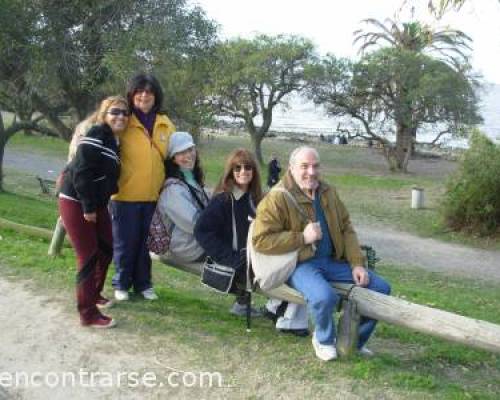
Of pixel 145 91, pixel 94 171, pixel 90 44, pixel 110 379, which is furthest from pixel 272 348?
pixel 90 44

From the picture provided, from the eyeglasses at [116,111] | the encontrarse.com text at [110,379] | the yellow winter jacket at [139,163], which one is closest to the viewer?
the encontrarse.com text at [110,379]

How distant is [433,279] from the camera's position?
37.6 feet

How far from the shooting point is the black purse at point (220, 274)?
4.87 metres

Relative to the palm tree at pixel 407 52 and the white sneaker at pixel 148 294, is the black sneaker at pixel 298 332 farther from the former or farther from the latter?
the palm tree at pixel 407 52

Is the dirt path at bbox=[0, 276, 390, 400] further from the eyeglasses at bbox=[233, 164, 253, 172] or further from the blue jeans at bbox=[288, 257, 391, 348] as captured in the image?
the eyeglasses at bbox=[233, 164, 253, 172]

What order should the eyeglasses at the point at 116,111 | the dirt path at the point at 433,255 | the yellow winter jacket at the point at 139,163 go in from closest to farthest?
1. the eyeglasses at the point at 116,111
2. the yellow winter jacket at the point at 139,163
3. the dirt path at the point at 433,255

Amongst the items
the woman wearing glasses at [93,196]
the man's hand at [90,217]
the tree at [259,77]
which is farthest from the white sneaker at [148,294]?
the tree at [259,77]

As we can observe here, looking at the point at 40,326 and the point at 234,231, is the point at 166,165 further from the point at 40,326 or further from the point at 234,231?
the point at 40,326

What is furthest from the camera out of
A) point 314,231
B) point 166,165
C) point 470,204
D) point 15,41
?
point 470,204

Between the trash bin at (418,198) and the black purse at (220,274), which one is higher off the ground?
the black purse at (220,274)

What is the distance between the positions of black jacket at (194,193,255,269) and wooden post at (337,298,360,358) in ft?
2.85

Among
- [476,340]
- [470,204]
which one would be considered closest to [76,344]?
[476,340]

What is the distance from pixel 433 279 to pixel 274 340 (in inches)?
289

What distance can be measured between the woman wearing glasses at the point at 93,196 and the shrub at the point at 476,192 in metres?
13.3
